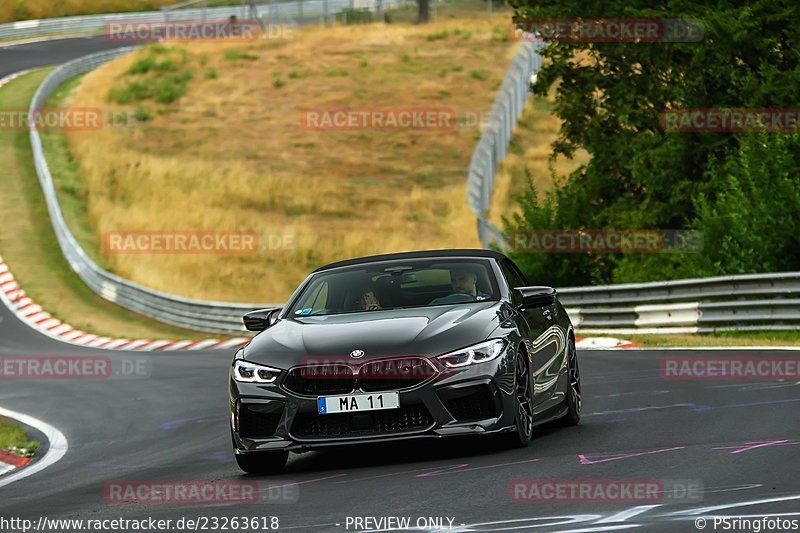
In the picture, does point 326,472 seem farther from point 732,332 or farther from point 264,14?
point 264,14

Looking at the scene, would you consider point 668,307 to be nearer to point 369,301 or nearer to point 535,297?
point 535,297

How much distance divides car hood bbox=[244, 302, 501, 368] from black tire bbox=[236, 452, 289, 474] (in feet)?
2.22

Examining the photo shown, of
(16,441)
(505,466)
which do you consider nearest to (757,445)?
(505,466)

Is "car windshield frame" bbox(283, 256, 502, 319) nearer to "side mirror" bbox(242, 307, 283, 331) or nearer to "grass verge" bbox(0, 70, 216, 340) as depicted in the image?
"side mirror" bbox(242, 307, 283, 331)

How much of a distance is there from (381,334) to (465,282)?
142 cm

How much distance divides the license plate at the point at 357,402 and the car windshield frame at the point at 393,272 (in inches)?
48.9

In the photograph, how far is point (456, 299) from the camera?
35.2 ft

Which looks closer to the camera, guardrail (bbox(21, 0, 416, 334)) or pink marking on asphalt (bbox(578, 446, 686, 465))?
pink marking on asphalt (bbox(578, 446, 686, 465))

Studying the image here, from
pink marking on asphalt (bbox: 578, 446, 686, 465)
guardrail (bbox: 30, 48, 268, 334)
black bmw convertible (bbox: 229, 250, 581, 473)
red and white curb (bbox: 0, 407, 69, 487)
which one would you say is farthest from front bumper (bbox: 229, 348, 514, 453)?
guardrail (bbox: 30, 48, 268, 334)

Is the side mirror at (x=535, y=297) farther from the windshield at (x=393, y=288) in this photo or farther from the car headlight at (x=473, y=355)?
the car headlight at (x=473, y=355)

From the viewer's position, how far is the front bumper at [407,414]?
31.2ft

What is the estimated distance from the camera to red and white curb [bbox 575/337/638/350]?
72.0 ft

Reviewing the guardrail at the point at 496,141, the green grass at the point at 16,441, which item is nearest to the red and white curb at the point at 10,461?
the green grass at the point at 16,441

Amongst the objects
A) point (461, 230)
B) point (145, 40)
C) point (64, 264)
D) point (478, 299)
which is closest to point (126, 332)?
point (64, 264)
